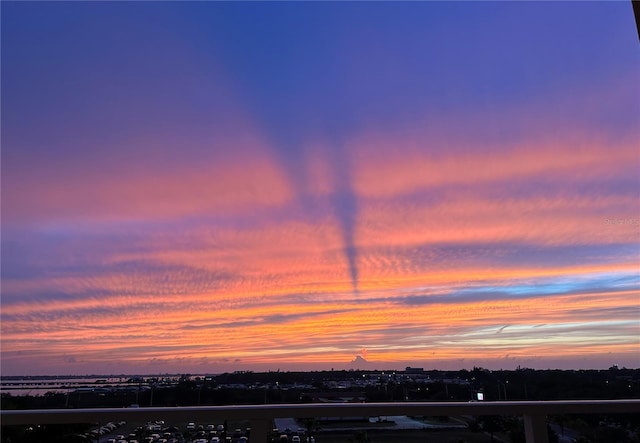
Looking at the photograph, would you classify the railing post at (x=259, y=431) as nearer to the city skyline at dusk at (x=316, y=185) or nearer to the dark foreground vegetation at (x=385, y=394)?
the dark foreground vegetation at (x=385, y=394)

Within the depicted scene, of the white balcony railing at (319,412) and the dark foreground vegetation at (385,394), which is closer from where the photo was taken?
the white balcony railing at (319,412)

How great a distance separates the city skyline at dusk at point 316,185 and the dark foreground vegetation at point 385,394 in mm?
1124

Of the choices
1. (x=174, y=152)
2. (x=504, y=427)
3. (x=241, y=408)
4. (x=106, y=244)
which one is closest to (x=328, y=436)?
Result: (x=241, y=408)

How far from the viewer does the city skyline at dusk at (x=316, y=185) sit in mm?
4785

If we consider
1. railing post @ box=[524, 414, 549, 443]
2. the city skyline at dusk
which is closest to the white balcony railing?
railing post @ box=[524, 414, 549, 443]

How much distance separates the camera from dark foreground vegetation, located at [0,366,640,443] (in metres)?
2.23

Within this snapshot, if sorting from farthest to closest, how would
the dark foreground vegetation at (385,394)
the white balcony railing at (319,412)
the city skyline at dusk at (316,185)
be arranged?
the city skyline at dusk at (316,185)
the dark foreground vegetation at (385,394)
the white balcony railing at (319,412)

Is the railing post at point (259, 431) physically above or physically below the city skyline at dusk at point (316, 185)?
below

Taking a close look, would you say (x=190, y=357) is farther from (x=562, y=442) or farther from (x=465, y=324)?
(x=562, y=442)

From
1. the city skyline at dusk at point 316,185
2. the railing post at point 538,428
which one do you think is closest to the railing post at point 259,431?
the railing post at point 538,428

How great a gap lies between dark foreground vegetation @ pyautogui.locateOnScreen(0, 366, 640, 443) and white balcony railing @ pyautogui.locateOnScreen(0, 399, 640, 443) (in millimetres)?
56

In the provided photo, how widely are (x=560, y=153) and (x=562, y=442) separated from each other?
3.73 meters

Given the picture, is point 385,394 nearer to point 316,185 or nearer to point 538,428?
point 538,428

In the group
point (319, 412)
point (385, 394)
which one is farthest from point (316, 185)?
point (319, 412)
